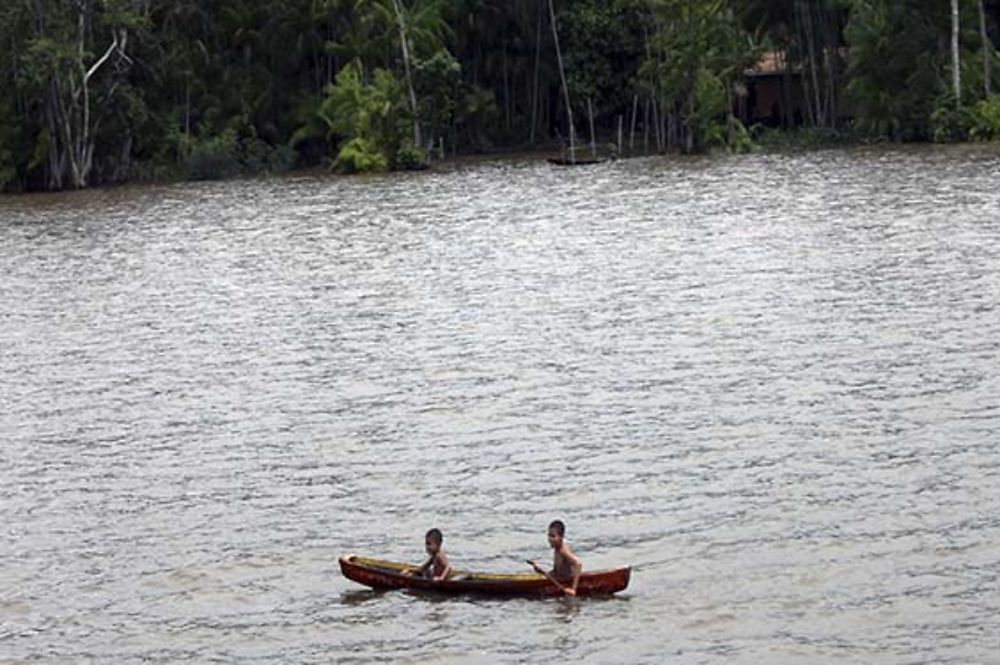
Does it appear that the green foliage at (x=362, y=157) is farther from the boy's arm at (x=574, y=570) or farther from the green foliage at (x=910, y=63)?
the boy's arm at (x=574, y=570)

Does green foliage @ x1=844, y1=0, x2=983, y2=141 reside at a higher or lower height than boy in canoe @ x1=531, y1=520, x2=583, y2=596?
higher

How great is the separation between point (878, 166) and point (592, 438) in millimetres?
36271

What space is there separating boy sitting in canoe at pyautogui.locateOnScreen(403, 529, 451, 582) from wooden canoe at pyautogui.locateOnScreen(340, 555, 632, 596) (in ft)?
0.20

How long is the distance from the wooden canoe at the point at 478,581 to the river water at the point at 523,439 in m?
0.15

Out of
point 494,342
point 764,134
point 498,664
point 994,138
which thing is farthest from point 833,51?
point 498,664

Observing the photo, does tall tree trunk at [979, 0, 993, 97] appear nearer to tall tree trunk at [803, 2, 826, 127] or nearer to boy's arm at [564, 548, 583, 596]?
tall tree trunk at [803, 2, 826, 127]

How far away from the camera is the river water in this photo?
63.6 ft

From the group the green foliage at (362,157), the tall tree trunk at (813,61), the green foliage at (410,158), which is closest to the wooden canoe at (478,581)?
the green foliage at (410,158)

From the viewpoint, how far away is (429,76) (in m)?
74.1

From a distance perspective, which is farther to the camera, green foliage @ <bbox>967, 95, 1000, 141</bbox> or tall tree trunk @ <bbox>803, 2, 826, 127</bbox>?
tall tree trunk @ <bbox>803, 2, 826, 127</bbox>

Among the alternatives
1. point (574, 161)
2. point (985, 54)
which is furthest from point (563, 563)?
point (985, 54)

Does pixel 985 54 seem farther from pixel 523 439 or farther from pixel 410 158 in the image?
pixel 523 439

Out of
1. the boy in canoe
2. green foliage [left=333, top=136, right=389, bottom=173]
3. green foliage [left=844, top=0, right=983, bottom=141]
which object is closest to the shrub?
green foliage [left=333, top=136, right=389, bottom=173]

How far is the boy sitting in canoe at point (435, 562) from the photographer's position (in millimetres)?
19995
